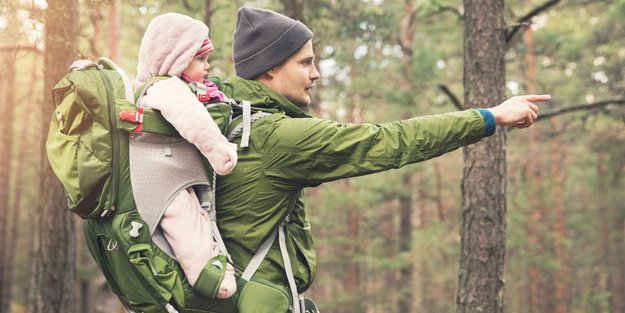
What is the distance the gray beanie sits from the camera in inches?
127

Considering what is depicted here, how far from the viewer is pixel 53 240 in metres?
7.91

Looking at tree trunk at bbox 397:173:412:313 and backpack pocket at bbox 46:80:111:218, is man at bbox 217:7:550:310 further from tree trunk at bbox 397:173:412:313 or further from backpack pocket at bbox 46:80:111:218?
tree trunk at bbox 397:173:412:313

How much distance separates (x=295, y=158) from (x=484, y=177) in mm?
3559

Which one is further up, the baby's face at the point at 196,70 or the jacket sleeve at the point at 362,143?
the baby's face at the point at 196,70

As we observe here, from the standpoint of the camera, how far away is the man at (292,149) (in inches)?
112

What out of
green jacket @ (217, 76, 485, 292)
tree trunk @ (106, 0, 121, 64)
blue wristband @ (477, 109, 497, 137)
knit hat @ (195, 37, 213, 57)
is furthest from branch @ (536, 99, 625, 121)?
tree trunk @ (106, 0, 121, 64)

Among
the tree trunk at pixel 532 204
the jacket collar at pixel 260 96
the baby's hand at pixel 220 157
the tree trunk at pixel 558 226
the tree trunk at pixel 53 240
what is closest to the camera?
the baby's hand at pixel 220 157

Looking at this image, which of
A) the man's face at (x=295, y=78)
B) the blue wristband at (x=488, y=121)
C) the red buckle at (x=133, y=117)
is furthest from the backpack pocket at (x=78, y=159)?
the blue wristband at (x=488, y=121)

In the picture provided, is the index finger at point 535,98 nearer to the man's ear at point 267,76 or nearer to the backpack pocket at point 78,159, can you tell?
the man's ear at point 267,76

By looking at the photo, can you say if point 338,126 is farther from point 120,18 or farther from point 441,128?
point 120,18

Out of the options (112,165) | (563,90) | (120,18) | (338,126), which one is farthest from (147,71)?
(563,90)

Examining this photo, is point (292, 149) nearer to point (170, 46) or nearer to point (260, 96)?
point (260, 96)

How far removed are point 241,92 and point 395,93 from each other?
45.5ft

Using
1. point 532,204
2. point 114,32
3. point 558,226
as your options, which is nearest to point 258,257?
point 114,32
